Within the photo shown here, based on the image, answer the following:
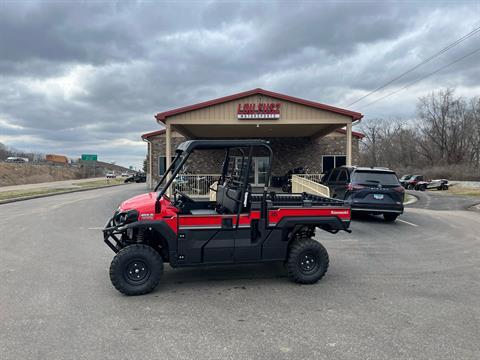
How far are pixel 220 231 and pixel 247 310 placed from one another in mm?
1147

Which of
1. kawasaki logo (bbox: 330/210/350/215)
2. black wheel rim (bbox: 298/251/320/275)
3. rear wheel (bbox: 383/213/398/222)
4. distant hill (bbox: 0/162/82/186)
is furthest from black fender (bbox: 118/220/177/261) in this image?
distant hill (bbox: 0/162/82/186)

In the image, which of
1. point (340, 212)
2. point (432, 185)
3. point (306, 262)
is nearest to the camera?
point (306, 262)

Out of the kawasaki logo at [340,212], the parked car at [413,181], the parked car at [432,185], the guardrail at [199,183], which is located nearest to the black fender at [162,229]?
the kawasaki logo at [340,212]

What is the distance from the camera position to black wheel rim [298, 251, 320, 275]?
5.36m

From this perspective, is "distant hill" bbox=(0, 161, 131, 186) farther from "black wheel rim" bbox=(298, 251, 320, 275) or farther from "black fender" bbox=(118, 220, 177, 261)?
"black wheel rim" bbox=(298, 251, 320, 275)

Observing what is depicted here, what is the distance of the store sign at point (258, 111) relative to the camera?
16781 millimetres

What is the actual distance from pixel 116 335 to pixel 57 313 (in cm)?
102

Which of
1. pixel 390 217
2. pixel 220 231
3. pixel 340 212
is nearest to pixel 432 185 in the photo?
pixel 390 217

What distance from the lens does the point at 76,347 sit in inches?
135

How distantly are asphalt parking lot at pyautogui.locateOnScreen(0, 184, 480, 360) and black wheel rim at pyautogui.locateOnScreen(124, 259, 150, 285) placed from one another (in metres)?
0.23

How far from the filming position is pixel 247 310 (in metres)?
4.37

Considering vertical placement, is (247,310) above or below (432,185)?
below

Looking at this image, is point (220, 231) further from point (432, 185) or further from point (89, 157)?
point (89, 157)

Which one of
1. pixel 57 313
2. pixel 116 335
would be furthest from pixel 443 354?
pixel 57 313
